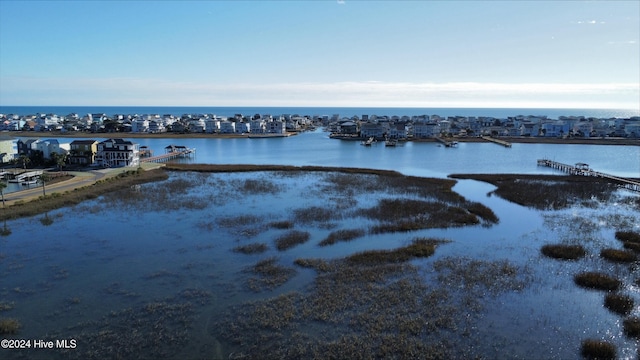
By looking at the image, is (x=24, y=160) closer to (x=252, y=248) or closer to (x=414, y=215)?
(x=252, y=248)

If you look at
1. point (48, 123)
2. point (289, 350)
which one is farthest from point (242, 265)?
point (48, 123)

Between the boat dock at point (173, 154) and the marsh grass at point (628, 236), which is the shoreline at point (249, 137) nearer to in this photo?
the boat dock at point (173, 154)

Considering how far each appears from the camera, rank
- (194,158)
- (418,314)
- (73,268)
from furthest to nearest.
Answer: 1. (194,158)
2. (73,268)
3. (418,314)

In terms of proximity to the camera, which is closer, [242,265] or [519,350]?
[519,350]

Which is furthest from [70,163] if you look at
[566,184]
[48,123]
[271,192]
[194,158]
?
[48,123]

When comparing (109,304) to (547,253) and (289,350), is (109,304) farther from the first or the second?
(547,253)

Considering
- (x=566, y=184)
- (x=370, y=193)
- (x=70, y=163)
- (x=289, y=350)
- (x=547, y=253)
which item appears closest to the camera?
(x=289, y=350)

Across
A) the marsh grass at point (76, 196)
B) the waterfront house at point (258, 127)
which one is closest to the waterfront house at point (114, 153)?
the marsh grass at point (76, 196)

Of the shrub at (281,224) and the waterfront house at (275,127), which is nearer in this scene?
the shrub at (281,224)

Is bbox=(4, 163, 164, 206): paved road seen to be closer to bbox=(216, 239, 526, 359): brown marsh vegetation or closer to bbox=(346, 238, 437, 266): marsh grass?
bbox=(216, 239, 526, 359): brown marsh vegetation
